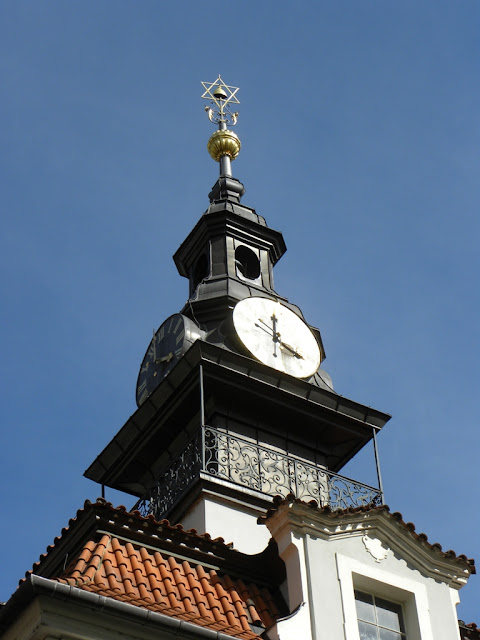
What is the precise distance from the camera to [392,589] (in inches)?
636

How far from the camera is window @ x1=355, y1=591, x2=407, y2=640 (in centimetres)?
1554

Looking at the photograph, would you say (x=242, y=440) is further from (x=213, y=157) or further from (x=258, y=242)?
(x=213, y=157)

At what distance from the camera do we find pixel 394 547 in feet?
54.7

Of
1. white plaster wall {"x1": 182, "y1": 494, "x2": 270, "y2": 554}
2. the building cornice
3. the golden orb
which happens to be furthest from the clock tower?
the golden orb

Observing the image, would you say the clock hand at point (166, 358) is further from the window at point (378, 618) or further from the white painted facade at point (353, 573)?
the window at point (378, 618)

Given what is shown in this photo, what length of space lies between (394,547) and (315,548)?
1.37 meters

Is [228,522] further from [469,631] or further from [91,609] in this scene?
[91,609]

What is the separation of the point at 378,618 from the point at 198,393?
8.47 meters

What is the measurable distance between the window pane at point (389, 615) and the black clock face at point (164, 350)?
9.46 meters

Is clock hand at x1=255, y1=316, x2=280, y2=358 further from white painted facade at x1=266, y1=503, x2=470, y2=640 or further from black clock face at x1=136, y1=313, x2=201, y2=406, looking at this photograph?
white painted facade at x1=266, y1=503, x2=470, y2=640

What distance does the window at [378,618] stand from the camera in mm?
15539

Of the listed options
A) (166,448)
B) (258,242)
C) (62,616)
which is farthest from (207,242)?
(62,616)

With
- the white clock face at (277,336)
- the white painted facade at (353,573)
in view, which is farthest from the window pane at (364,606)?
the white clock face at (277,336)

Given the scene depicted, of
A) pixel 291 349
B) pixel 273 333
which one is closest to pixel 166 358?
pixel 273 333
